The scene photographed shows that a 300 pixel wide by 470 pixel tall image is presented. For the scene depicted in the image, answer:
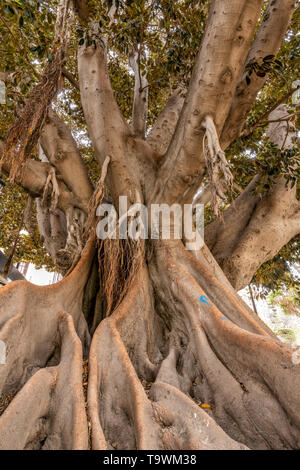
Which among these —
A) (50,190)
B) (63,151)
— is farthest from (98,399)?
(63,151)

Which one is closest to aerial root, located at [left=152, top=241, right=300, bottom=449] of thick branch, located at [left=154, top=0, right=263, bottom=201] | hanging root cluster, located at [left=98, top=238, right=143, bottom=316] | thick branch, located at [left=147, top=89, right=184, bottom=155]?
hanging root cluster, located at [left=98, top=238, right=143, bottom=316]

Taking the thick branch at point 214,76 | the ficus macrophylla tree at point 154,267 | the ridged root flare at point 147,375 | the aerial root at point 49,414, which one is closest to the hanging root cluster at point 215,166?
the ficus macrophylla tree at point 154,267

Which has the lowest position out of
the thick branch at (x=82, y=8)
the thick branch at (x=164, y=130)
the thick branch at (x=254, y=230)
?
the thick branch at (x=254, y=230)

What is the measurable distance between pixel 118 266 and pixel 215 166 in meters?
1.33

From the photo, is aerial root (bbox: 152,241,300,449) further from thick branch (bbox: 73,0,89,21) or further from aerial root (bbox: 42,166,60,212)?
thick branch (bbox: 73,0,89,21)

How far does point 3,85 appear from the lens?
2.69 m

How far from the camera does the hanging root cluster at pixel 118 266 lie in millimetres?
2395

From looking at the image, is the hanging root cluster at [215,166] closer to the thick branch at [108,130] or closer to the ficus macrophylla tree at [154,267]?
the ficus macrophylla tree at [154,267]

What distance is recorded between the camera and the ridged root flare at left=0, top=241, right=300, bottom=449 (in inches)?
48.3

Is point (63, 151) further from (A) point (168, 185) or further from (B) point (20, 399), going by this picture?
A: (B) point (20, 399)

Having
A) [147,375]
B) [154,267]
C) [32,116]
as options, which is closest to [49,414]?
[147,375]

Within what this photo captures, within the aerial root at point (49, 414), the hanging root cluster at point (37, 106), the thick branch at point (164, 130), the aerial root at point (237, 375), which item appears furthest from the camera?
the thick branch at point (164, 130)

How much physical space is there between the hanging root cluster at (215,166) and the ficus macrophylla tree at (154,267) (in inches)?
0.5

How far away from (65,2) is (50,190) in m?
1.90
